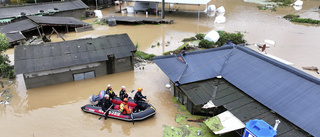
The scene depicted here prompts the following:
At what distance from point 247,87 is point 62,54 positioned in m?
11.8

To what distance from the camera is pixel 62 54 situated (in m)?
14.4

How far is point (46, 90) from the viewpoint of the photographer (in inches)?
541

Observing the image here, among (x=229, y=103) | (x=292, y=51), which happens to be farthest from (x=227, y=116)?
(x=292, y=51)

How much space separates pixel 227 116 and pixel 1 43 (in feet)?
50.5

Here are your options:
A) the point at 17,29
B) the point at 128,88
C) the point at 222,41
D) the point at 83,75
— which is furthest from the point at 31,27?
the point at 222,41

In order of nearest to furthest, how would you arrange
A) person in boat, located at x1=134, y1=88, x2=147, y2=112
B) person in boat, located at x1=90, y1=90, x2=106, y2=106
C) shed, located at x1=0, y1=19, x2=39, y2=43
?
person in boat, located at x1=134, y1=88, x2=147, y2=112
person in boat, located at x1=90, y1=90, x2=106, y2=106
shed, located at x1=0, y1=19, x2=39, y2=43

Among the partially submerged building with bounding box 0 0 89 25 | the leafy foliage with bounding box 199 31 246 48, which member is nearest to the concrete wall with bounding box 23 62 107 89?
the leafy foliage with bounding box 199 31 246 48

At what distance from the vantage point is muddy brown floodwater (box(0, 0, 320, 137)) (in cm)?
1073

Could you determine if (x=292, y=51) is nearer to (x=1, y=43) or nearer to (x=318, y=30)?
(x=318, y=30)

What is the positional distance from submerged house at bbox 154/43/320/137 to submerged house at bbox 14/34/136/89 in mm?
3895

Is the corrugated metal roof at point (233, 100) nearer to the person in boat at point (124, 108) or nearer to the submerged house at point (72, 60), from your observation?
the person in boat at point (124, 108)

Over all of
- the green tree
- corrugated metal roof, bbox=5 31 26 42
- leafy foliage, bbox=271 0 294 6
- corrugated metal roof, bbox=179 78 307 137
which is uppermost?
leafy foliage, bbox=271 0 294 6

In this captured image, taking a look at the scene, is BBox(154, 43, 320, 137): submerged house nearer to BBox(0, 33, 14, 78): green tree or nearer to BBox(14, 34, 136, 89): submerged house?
BBox(14, 34, 136, 89): submerged house

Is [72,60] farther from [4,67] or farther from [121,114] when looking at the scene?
[121,114]
